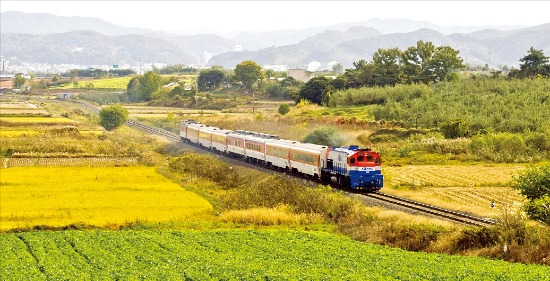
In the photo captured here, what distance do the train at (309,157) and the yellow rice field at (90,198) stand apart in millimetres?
7883

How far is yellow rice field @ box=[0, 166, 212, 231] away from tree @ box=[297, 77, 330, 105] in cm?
5947

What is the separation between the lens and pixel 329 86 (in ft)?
389

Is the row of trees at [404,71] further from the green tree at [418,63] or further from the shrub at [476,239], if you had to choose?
the shrub at [476,239]

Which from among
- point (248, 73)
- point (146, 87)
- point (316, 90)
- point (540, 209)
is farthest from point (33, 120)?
point (540, 209)

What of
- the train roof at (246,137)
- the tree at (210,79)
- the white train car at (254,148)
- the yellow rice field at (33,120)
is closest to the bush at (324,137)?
the train roof at (246,137)

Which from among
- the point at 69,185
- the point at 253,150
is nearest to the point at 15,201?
the point at 69,185

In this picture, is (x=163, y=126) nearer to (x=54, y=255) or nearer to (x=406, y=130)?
(x=406, y=130)

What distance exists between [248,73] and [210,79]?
428 inches

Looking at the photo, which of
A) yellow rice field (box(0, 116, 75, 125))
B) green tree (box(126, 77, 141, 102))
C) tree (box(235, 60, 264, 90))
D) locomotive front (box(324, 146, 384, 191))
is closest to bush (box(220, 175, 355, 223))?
locomotive front (box(324, 146, 384, 191))

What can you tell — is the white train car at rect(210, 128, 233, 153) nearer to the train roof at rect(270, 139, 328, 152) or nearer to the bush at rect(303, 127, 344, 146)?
the bush at rect(303, 127, 344, 146)

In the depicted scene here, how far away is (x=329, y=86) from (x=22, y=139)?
182 feet

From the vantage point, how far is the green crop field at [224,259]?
25484mm

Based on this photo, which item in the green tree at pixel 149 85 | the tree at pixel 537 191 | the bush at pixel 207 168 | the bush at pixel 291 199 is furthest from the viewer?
the green tree at pixel 149 85

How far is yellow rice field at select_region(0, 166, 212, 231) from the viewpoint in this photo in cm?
4100
